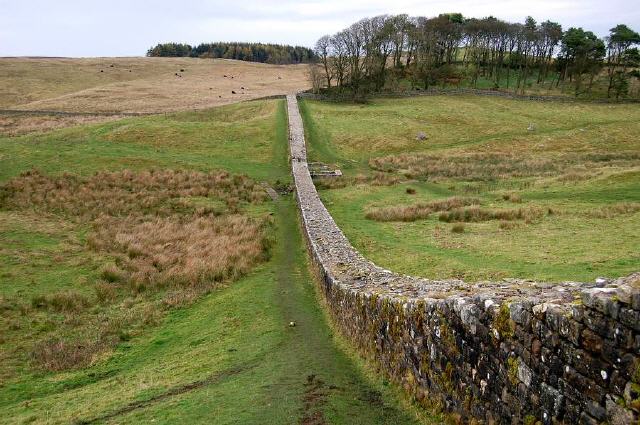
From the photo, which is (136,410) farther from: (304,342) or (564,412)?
(564,412)

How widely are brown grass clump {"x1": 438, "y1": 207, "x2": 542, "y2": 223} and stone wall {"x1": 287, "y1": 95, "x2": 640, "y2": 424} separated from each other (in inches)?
617

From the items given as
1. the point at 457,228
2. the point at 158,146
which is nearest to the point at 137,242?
Answer: the point at 457,228

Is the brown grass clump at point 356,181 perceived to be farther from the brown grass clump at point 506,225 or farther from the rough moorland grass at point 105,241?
the brown grass clump at point 506,225

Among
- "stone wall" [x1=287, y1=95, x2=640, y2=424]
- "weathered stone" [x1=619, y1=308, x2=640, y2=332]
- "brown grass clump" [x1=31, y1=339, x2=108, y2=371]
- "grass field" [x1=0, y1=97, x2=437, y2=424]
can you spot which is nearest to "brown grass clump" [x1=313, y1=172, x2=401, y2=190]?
"grass field" [x1=0, y1=97, x2=437, y2=424]

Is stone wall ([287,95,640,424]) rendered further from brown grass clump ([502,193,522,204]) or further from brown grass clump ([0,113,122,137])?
brown grass clump ([0,113,122,137])

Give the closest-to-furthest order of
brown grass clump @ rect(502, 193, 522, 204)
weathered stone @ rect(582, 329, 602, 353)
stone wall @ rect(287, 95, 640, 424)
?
stone wall @ rect(287, 95, 640, 424)
weathered stone @ rect(582, 329, 602, 353)
brown grass clump @ rect(502, 193, 522, 204)

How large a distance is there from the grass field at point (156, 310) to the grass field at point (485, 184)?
5.48 m

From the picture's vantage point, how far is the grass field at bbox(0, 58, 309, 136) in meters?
78.3

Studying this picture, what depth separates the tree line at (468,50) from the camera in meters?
81.8

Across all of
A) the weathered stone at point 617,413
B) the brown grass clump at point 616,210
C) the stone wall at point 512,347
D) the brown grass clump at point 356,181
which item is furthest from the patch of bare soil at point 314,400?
the brown grass clump at point 356,181

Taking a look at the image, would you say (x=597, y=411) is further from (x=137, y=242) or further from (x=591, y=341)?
(x=137, y=242)

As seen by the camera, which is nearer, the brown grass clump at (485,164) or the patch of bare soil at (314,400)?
the patch of bare soil at (314,400)

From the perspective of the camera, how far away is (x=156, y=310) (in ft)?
65.9

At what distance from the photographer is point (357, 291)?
13.4 meters
